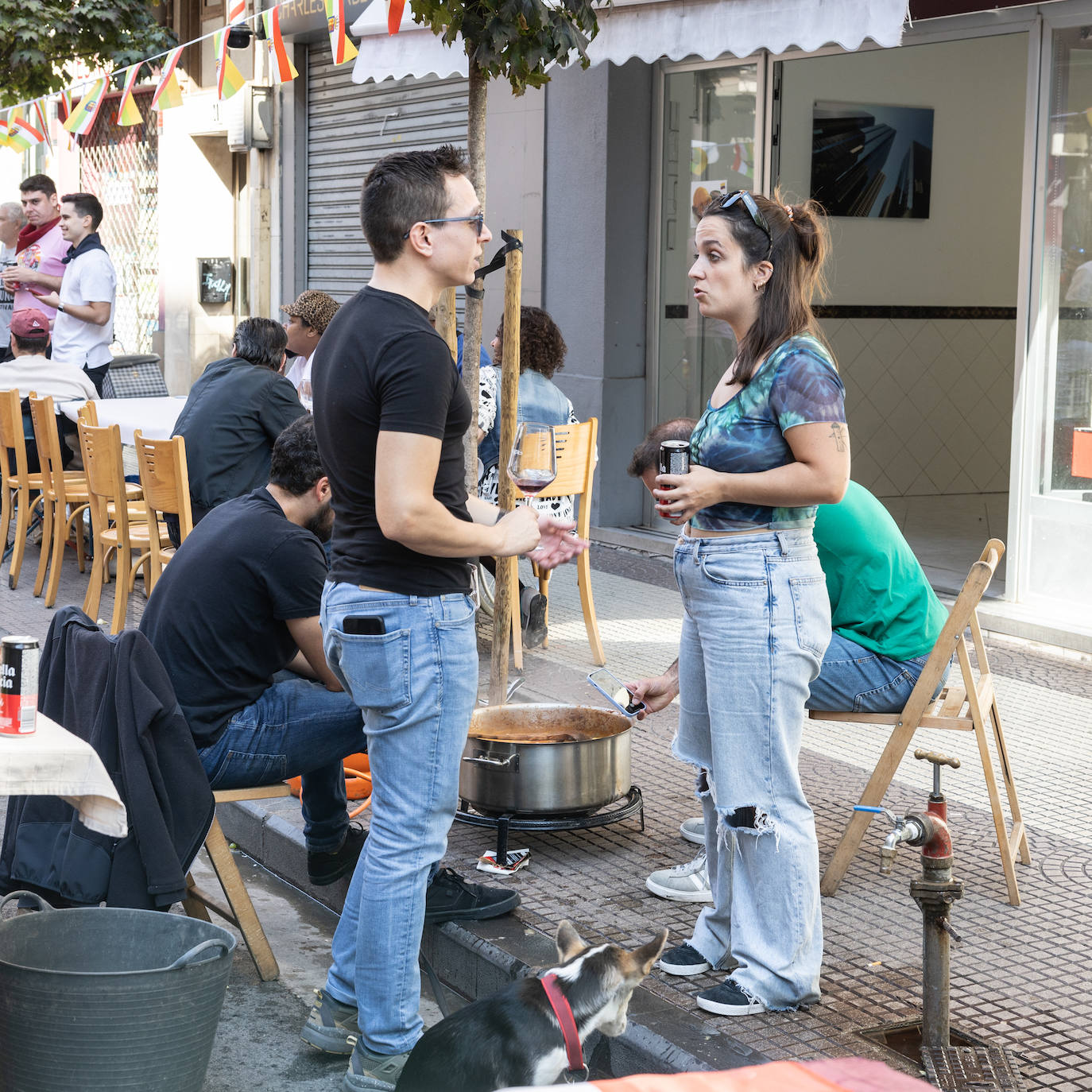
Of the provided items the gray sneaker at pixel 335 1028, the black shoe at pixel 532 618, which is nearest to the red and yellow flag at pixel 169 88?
the black shoe at pixel 532 618

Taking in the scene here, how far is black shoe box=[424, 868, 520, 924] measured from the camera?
4.07 meters

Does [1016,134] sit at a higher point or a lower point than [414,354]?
higher

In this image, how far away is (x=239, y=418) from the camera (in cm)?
714

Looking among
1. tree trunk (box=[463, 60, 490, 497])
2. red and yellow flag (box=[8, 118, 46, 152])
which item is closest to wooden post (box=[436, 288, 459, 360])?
tree trunk (box=[463, 60, 490, 497])

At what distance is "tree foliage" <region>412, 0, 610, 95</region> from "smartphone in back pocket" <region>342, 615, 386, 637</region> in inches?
145

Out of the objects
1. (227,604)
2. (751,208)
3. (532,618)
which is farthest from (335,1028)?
(532,618)

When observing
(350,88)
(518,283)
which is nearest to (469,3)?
(518,283)

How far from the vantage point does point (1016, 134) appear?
11.3 meters

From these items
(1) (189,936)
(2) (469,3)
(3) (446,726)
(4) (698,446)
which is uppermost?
(2) (469,3)

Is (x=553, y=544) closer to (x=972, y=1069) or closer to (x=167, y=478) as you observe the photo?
(x=972, y=1069)

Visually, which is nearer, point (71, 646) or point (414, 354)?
point (414, 354)

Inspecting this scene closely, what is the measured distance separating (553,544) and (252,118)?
12.7m

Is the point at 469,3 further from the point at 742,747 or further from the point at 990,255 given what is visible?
the point at 990,255

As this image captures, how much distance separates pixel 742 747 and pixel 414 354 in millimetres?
1205
